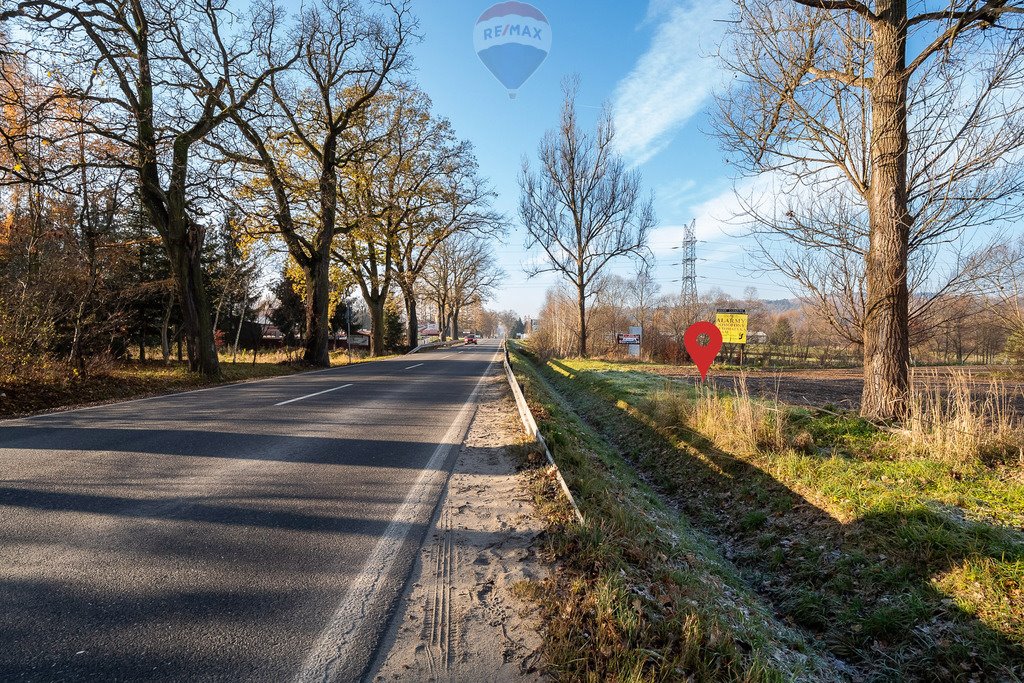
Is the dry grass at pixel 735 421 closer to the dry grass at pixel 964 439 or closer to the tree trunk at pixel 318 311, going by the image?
the dry grass at pixel 964 439

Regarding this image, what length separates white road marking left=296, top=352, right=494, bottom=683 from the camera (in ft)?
8.15

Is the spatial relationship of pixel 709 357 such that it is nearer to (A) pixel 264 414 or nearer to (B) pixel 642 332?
(A) pixel 264 414

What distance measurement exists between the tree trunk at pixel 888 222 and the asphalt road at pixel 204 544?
6204mm

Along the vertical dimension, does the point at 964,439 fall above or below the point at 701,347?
below

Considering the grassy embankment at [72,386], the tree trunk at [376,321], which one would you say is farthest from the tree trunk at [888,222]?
the tree trunk at [376,321]

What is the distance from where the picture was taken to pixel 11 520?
12.8ft

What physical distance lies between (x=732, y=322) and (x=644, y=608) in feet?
95.2

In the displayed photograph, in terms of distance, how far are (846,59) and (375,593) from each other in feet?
Result: 30.8

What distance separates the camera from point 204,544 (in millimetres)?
3625

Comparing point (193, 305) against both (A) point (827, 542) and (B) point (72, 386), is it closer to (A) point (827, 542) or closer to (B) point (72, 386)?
(B) point (72, 386)

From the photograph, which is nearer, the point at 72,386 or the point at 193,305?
the point at 72,386

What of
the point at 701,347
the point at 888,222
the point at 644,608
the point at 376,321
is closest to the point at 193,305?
the point at 701,347

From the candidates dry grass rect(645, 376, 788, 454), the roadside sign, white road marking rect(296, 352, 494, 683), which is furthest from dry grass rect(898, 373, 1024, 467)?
the roadside sign

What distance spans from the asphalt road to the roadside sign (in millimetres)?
25718
